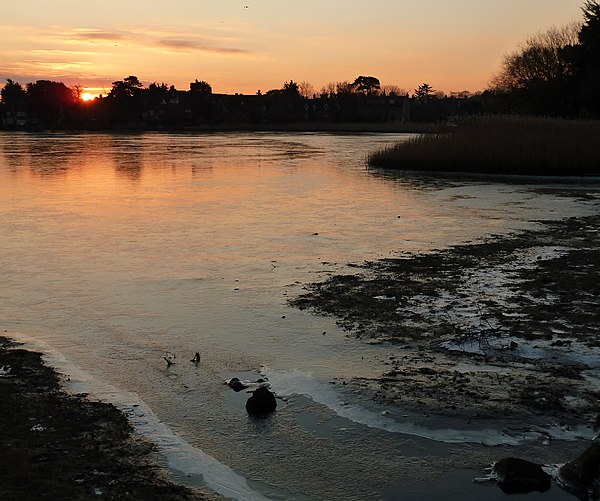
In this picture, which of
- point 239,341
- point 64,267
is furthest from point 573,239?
point 64,267

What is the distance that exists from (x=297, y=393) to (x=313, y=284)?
326 cm

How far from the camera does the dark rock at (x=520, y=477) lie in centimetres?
372

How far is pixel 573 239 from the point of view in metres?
11.2

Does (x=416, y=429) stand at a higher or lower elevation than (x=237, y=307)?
lower

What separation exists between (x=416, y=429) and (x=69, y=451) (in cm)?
218

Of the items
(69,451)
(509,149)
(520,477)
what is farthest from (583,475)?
(509,149)

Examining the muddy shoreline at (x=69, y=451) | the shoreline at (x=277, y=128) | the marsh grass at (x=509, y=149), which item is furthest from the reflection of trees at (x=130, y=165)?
the shoreline at (x=277, y=128)

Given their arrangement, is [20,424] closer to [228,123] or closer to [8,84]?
[228,123]

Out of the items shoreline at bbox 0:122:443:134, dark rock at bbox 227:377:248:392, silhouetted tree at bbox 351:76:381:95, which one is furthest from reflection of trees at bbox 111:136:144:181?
silhouetted tree at bbox 351:76:381:95

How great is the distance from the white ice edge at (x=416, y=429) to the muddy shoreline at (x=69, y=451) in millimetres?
1326

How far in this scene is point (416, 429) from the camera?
14.7 feet

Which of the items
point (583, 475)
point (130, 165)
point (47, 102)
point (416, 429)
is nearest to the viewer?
point (583, 475)

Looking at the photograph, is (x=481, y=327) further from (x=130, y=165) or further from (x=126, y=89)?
(x=126, y=89)

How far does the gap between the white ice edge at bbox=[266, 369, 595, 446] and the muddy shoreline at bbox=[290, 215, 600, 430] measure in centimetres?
14
